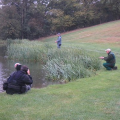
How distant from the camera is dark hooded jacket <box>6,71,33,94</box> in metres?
7.33

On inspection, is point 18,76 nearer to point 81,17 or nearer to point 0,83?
point 0,83

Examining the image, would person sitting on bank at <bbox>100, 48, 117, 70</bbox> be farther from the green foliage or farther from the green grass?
the green grass

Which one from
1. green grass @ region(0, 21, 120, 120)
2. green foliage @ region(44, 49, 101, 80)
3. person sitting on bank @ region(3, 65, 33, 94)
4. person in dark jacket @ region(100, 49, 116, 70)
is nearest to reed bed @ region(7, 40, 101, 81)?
green foliage @ region(44, 49, 101, 80)

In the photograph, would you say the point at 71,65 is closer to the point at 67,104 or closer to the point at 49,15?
the point at 67,104

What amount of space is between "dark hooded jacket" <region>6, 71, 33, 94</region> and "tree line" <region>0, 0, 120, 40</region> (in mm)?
36001

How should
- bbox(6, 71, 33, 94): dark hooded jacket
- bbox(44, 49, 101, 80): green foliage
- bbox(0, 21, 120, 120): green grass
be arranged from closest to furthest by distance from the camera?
bbox(0, 21, 120, 120): green grass < bbox(6, 71, 33, 94): dark hooded jacket < bbox(44, 49, 101, 80): green foliage

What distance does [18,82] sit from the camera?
24.1ft

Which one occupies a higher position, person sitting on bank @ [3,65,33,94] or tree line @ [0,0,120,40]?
tree line @ [0,0,120,40]

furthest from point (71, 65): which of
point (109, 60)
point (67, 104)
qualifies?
point (67, 104)

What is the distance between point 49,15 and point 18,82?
4530cm

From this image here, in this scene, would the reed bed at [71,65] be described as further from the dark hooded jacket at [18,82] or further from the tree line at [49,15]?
the tree line at [49,15]

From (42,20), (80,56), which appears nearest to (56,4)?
(42,20)

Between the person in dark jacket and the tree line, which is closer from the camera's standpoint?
the person in dark jacket

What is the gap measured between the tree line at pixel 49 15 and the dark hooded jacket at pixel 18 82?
36.0 metres
